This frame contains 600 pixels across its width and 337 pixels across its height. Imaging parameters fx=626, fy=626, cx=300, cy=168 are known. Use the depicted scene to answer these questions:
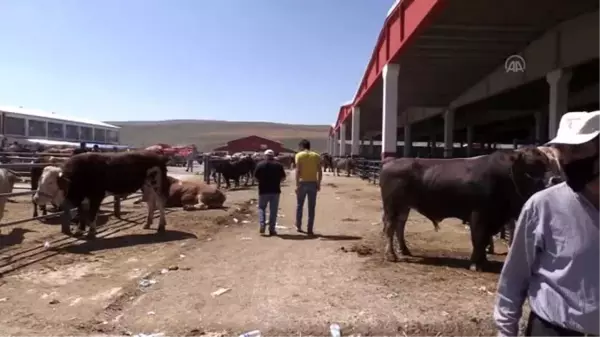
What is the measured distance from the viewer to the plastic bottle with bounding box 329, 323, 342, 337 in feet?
19.2

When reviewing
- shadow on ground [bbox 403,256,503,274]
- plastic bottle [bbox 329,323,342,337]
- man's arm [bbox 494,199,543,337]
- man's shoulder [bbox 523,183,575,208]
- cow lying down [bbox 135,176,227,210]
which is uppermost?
man's shoulder [bbox 523,183,575,208]

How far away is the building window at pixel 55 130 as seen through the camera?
209 ft

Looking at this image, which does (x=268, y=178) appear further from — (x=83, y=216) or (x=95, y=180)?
(x=83, y=216)

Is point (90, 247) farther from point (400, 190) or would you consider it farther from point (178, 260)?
point (400, 190)

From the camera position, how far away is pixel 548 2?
15.5m

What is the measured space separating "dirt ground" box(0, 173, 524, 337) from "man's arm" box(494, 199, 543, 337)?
126 inches

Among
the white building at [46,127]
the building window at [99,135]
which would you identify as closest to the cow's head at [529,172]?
the white building at [46,127]

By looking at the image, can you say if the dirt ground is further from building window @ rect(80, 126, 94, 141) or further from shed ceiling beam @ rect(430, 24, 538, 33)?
building window @ rect(80, 126, 94, 141)

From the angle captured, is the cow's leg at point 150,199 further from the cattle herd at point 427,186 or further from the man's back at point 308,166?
the man's back at point 308,166

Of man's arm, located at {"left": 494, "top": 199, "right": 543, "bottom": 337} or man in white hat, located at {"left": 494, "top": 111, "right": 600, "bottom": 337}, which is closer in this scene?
man in white hat, located at {"left": 494, "top": 111, "right": 600, "bottom": 337}

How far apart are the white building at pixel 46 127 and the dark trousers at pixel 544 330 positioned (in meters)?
52.4

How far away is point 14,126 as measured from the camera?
54875 mm

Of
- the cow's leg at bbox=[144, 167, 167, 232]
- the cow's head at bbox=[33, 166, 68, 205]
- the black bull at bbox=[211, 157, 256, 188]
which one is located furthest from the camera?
the black bull at bbox=[211, 157, 256, 188]

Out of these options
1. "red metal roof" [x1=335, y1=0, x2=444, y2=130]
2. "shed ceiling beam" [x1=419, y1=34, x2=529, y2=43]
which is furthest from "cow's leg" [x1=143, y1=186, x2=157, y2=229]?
"shed ceiling beam" [x1=419, y1=34, x2=529, y2=43]
